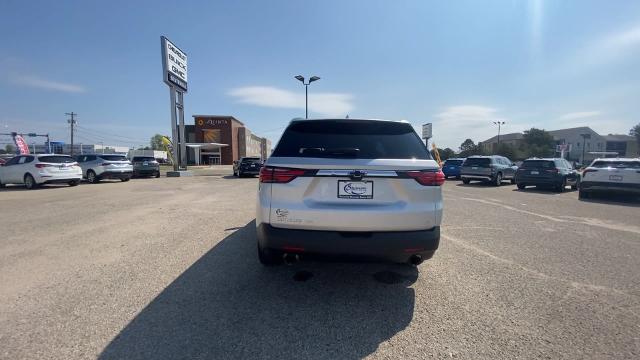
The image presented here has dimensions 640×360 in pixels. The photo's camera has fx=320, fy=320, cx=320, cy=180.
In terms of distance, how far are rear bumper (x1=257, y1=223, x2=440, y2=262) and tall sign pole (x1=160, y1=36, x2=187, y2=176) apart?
25519 mm

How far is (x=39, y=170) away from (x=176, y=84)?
48.2 feet

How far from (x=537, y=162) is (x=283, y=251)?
16803mm

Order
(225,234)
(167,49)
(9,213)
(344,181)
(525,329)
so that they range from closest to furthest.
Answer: (525,329) → (344,181) → (225,234) → (9,213) → (167,49)

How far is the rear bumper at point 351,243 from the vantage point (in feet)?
9.64

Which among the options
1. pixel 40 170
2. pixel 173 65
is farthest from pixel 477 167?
pixel 173 65

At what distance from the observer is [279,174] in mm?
3039

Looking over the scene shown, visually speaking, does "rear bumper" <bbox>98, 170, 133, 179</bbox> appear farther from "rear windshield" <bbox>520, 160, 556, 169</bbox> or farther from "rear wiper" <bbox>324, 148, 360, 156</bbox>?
"rear windshield" <bbox>520, 160, 556, 169</bbox>

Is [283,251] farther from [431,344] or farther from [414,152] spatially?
[414,152]

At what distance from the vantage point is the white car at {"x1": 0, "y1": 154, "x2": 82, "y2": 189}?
1440cm

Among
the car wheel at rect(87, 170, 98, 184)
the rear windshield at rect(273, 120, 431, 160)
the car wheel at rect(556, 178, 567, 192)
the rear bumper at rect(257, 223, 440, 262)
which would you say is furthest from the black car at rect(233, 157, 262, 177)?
the rear bumper at rect(257, 223, 440, 262)

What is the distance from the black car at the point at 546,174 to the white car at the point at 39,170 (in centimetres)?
2175

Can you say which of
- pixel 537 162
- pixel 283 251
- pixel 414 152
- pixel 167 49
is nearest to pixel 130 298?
pixel 283 251

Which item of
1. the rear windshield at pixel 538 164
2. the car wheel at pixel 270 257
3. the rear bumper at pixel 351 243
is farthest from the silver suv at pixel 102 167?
the rear windshield at pixel 538 164

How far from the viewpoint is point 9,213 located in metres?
7.97
